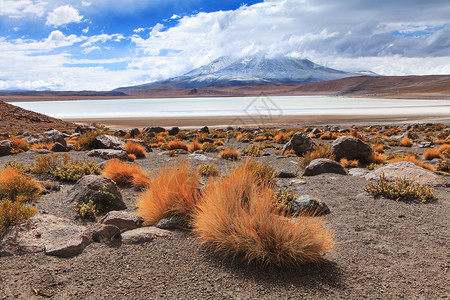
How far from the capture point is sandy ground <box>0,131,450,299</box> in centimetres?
252

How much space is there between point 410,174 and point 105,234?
5.62 m

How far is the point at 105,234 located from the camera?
3359mm

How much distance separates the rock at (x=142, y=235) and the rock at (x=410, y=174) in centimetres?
450

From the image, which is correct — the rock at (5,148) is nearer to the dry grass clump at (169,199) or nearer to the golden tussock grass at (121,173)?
the golden tussock grass at (121,173)

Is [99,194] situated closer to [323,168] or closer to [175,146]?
[323,168]

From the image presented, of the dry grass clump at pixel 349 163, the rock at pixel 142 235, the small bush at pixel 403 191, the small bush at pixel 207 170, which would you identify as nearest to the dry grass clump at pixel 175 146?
the small bush at pixel 207 170

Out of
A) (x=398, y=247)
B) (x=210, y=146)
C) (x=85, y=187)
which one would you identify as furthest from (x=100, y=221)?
(x=210, y=146)

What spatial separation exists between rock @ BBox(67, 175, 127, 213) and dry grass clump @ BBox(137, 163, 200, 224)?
2.01 feet

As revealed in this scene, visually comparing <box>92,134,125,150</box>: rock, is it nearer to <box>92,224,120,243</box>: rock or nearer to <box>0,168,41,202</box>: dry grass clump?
<box>0,168,41,202</box>: dry grass clump

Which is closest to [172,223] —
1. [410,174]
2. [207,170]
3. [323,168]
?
[207,170]

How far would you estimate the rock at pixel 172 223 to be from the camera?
12.3ft

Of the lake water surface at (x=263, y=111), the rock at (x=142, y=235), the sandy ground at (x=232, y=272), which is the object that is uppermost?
the lake water surface at (x=263, y=111)

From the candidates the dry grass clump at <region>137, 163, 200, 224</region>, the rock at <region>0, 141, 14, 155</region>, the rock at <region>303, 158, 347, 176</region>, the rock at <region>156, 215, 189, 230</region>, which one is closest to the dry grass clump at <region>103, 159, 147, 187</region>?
the dry grass clump at <region>137, 163, 200, 224</region>

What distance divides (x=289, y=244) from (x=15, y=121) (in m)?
30.9
